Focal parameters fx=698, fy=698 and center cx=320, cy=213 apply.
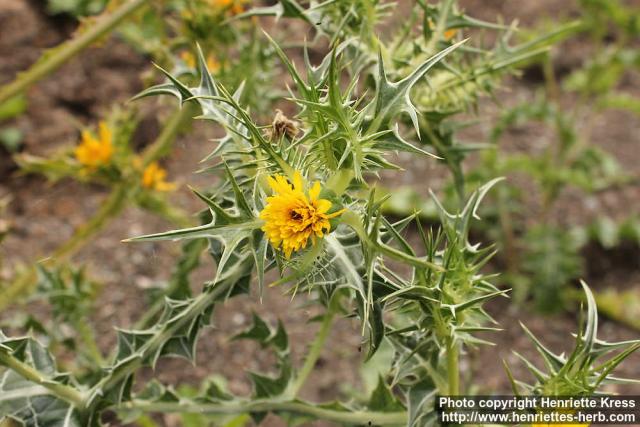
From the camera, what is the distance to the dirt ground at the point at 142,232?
256 centimetres

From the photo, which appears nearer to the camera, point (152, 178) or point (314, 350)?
point (314, 350)

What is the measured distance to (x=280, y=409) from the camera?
4.92 ft

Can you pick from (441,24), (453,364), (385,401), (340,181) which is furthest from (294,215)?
(441,24)

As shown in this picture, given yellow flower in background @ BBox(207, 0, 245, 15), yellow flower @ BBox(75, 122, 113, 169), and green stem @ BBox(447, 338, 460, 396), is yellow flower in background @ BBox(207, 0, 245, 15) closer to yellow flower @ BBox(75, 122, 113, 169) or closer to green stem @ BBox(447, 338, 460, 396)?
yellow flower @ BBox(75, 122, 113, 169)

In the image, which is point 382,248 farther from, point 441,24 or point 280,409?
point 441,24

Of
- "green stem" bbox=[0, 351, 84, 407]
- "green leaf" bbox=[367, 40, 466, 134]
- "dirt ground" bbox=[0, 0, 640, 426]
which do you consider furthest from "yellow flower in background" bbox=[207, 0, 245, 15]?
"green stem" bbox=[0, 351, 84, 407]

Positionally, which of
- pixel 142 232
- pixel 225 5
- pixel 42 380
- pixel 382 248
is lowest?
pixel 142 232

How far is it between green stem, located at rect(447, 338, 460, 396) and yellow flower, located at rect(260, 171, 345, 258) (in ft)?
1.17

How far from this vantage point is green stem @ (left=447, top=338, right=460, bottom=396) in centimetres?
123

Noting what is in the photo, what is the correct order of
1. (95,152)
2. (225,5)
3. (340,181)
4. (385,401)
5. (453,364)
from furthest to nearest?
1. (95,152)
2. (225,5)
3. (385,401)
4. (453,364)
5. (340,181)

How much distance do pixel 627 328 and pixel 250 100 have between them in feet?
6.03

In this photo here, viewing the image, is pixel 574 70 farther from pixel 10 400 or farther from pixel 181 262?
pixel 10 400

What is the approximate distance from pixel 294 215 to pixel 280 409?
0.65 metres

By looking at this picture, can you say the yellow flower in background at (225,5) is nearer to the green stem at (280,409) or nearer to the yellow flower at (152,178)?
the yellow flower at (152,178)
